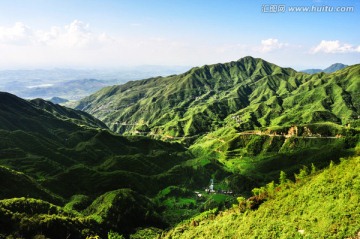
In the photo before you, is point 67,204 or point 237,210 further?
point 67,204

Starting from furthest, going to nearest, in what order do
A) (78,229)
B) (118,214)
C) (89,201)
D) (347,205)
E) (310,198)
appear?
(89,201)
(118,214)
(78,229)
(310,198)
(347,205)

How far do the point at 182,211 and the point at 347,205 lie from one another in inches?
5120

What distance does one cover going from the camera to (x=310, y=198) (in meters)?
72.4

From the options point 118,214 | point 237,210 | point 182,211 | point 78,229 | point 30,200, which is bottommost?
point 182,211

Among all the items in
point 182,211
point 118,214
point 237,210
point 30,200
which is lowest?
point 182,211

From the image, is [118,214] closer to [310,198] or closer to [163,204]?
[163,204]

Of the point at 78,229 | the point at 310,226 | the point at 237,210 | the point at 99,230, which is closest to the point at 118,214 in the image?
the point at 99,230

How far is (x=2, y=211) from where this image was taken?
336 feet

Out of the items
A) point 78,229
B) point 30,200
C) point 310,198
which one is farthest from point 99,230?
point 310,198

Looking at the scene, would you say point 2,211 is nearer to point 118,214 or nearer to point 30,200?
point 30,200

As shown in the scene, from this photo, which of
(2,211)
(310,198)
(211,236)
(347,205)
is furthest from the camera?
(2,211)

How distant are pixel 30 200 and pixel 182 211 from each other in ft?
290

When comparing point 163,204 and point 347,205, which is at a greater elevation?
point 347,205

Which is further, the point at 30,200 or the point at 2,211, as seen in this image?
the point at 30,200
